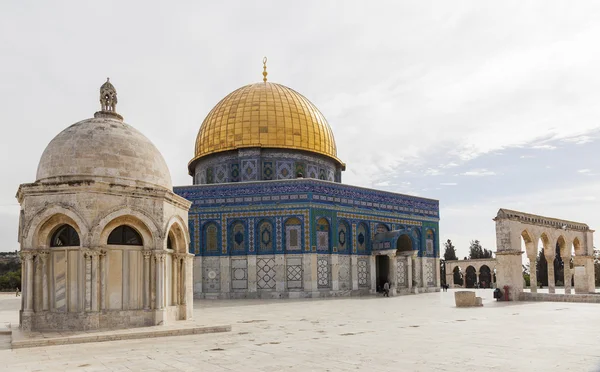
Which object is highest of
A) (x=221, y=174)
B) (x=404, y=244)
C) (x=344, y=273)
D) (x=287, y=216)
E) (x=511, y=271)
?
(x=221, y=174)

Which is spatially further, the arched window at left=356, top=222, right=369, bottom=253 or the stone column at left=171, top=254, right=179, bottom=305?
the arched window at left=356, top=222, right=369, bottom=253

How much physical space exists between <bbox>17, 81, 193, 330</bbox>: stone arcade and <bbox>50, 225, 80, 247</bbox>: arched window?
0.02 metres

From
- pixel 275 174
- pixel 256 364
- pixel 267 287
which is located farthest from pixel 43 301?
pixel 275 174

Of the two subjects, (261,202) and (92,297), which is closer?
(92,297)

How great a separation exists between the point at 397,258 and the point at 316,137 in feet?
27.3

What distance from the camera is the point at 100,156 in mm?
13148

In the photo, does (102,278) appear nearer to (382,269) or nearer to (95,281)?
(95,281)

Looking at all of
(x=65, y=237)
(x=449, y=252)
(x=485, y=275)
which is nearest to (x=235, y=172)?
(x=65, y=237)

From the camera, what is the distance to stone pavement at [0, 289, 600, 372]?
316 inches

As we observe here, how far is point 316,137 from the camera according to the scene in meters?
32.6

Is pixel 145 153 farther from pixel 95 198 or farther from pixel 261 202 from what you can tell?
pixel 261 202

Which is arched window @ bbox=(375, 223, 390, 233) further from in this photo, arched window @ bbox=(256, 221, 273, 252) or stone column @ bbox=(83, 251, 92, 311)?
stone column @ bbox=(83, 251, 92, 311)

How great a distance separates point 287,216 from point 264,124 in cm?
651

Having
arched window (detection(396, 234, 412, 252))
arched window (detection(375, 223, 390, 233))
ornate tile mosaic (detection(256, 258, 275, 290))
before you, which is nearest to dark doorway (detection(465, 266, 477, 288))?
arched window (detection(396, 234, 412, 252))
